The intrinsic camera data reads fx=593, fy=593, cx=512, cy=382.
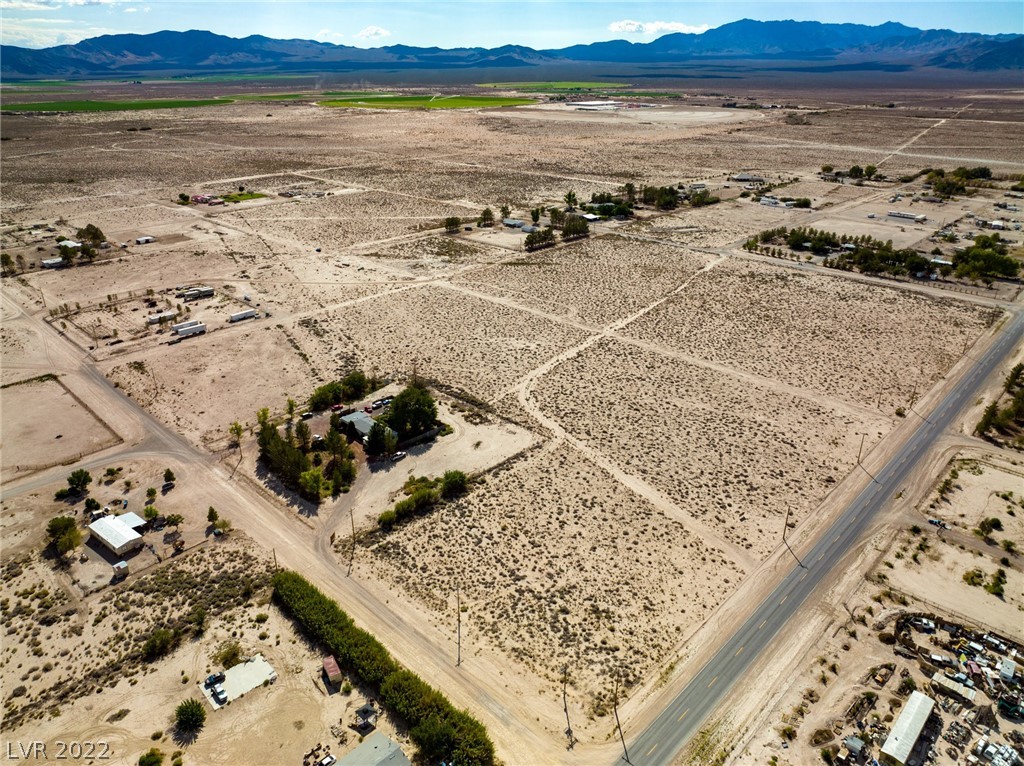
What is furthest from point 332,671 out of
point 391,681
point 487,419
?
point 487,419

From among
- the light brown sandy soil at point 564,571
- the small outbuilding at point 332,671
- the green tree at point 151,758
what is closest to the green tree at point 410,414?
the light brown sandy soil at point 564,571

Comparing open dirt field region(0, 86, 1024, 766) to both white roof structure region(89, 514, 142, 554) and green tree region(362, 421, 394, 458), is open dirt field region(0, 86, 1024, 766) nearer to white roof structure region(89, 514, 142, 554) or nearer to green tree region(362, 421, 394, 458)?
white roof structure region(89, 514, 142, 554)

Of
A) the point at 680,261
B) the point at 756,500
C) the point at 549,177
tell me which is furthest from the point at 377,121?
the point at 756,500

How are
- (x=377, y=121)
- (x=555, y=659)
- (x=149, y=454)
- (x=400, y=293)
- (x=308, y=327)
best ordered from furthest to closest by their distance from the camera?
(x=377, y=121)
(x=400, y=293)
(x=308, y=327)
(x=149, y=454)
(x=555, y=659)

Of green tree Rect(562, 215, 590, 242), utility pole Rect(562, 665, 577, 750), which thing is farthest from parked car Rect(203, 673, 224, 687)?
green tree Rect(562, 215, 590, 242)

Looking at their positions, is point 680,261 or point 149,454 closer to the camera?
point 149,454

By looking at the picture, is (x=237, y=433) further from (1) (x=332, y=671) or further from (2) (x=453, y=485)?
(1) (x=332, y=671)

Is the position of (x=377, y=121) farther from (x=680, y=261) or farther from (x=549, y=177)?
(x=680, y=261)
